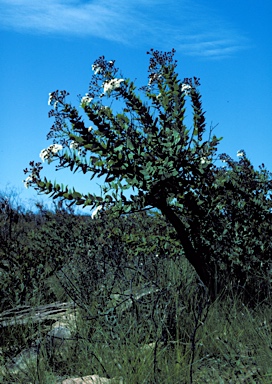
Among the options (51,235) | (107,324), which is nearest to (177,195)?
(107,324)

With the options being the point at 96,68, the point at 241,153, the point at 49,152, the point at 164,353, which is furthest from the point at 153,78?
the point at 164,353

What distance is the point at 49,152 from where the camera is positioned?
455 centimetres

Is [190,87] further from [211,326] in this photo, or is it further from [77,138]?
[211,326]

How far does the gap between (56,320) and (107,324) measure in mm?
1032

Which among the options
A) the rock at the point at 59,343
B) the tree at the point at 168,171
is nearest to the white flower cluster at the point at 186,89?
the tree at the point at 168,171

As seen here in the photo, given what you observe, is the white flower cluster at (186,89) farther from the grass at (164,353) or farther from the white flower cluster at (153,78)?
the grass at (164,353)

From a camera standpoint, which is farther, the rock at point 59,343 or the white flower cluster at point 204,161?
the white flower cluster at point 204,161

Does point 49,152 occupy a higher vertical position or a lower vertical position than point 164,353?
higher

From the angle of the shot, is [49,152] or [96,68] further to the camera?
[96,68]

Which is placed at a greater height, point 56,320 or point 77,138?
point 77,138

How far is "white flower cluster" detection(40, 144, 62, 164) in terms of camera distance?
4.54 metres

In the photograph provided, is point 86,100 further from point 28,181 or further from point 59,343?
point 59,343

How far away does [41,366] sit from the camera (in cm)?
338

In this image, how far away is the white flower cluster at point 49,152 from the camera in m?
4.54
